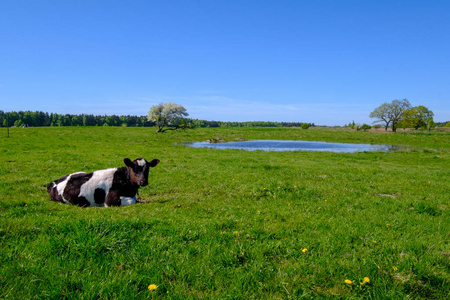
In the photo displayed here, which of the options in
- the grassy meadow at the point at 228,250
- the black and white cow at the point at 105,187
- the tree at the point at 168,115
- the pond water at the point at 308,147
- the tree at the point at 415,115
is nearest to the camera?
the grassy meadow at the point at 228,250

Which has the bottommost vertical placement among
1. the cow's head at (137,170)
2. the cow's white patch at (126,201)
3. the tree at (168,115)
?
the cow's white patch at (126,201)

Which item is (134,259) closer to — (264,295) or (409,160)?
(264,295)

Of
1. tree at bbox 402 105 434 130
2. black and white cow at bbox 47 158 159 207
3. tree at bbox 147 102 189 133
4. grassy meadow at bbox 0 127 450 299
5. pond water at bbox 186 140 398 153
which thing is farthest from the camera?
tree at bbox 402 105 434 130

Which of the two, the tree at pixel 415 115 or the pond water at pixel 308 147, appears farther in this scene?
the tree at pixel 415 115

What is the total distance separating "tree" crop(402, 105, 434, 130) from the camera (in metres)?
89.9

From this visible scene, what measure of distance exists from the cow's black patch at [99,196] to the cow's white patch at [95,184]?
0.30ft

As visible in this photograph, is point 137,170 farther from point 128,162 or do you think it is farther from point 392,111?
point 392,111

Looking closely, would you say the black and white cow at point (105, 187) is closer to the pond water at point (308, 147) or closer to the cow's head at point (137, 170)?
the cow's head at point (137, 170)

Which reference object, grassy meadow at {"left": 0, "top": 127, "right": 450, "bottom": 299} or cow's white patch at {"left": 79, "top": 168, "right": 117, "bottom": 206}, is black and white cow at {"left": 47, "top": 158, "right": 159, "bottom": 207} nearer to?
cow's white patch at {"left": 79, "top": 168, "right": 117, "bottom": 206}

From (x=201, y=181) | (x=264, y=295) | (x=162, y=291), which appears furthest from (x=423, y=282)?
(x=201, y=181)

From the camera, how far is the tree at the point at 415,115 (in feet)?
295

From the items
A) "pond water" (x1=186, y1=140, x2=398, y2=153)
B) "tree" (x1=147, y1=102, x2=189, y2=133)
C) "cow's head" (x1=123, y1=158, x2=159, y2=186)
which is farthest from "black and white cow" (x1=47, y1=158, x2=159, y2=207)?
"tree" (x1=147, y1=102, x2=189, y2=133)

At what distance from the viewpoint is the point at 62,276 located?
3727 millimetres

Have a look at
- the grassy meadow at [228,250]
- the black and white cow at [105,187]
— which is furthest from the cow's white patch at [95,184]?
the grassy meadow at [228,250]
